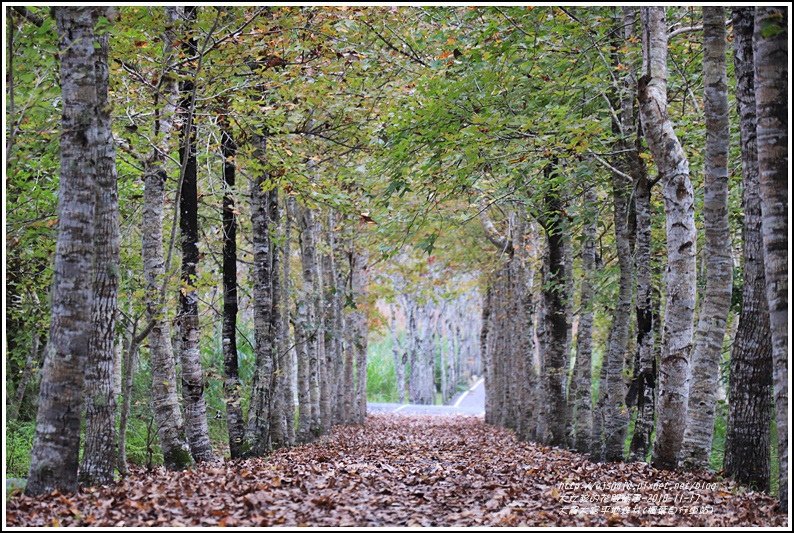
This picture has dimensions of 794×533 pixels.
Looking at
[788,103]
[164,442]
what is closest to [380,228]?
Answer: [164,442]

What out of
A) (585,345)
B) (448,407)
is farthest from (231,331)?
(448,407)

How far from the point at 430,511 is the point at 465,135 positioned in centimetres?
540

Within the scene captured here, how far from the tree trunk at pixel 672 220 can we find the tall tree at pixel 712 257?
0.39 metres

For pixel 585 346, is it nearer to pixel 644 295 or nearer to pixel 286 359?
pixel 644 295

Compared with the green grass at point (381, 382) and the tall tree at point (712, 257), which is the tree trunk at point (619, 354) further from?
the green grass at point (381, 382)

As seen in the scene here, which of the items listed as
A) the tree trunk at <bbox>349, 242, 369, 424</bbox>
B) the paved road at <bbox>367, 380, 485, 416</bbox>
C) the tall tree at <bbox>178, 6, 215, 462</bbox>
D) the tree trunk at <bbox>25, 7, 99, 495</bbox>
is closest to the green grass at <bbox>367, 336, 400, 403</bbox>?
the paved road at <bbox>367, 380, 485, 416</bbox>

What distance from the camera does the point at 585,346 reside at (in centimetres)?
1449

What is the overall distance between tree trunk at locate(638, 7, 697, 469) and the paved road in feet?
96.2

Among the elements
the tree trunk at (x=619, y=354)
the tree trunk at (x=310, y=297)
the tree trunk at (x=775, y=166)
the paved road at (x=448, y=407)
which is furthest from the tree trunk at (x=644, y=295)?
the paved road at (x=448, y=407)

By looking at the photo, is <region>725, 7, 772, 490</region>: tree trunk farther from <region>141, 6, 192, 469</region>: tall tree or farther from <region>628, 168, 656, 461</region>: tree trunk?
<region>141, 6, 192, 469</region>: tall tree

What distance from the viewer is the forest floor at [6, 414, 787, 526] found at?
22.1 feet

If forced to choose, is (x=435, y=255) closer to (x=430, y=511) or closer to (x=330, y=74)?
(x=330, y=74)

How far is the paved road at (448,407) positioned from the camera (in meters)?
41.0

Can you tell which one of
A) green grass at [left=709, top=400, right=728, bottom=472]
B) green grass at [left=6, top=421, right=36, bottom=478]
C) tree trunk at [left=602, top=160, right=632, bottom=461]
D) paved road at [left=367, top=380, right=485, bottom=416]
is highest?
tree trunk at [left=602, top=160, right=632, bottom=461]
